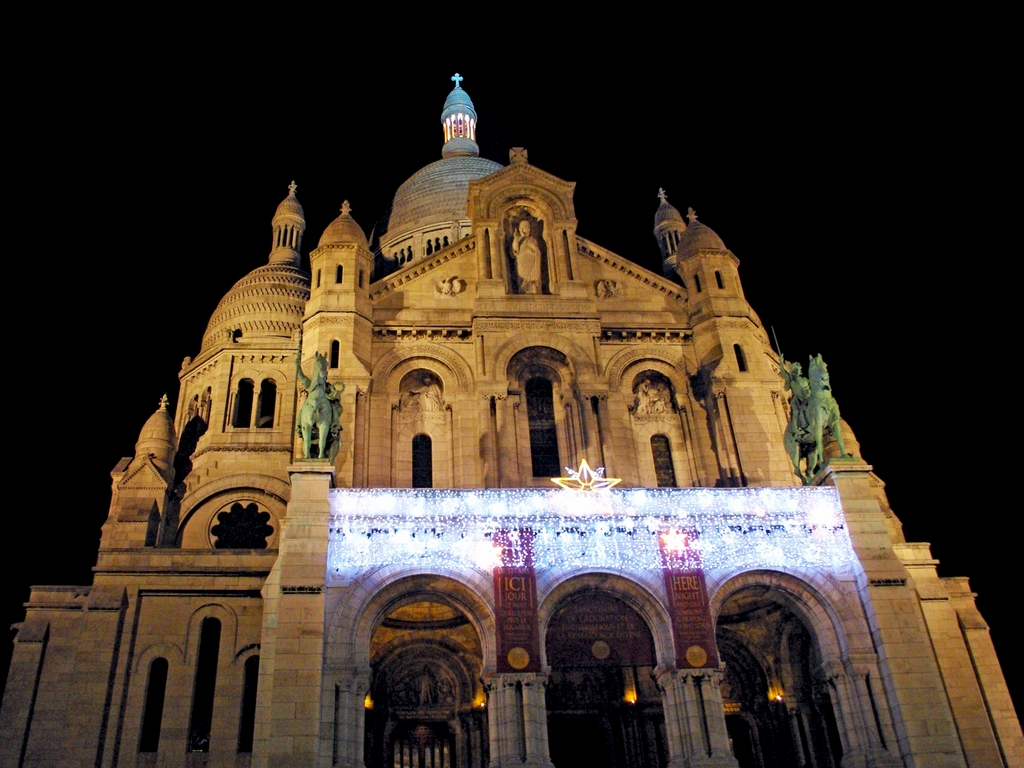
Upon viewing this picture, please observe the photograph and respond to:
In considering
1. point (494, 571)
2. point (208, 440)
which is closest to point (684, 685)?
point (494, 571)

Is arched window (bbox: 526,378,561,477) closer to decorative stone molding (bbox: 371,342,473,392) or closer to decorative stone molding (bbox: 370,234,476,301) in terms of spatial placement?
decorative stone molding (bbox: 371,342,473,392)

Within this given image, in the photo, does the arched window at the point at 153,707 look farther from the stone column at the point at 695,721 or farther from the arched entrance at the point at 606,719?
the stone column at the point at 695,721

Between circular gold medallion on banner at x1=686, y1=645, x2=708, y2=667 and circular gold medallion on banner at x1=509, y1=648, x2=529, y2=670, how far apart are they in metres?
4.27

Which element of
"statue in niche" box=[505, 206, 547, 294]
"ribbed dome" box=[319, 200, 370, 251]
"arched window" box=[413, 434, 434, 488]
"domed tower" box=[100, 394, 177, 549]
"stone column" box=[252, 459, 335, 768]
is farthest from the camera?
"statue in niche" box=[505, 206, 547, 294]

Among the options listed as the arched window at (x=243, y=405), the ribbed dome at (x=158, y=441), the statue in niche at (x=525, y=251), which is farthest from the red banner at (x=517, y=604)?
the arched window at (x=243, y=405)

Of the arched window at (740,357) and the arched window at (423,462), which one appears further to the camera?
the arched window at (740,357)

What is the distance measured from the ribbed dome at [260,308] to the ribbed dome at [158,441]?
30.3 ft

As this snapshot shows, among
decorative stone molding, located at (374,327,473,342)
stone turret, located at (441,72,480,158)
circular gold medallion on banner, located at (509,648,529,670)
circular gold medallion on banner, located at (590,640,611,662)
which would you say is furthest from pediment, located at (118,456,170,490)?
stone turret, located at (441,72,480,158)

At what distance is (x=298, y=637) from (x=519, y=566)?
6038mm

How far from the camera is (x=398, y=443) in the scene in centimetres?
3328

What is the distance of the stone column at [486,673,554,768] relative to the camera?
73.8ft

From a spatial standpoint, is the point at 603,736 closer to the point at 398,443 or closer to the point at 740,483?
the point at 740,483

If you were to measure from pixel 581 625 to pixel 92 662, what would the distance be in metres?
16.2

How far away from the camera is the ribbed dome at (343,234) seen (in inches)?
1430
